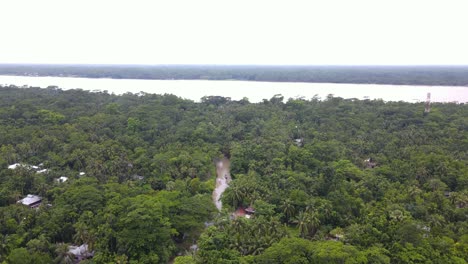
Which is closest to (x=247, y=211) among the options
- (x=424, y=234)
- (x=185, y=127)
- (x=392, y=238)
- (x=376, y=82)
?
(x=392, y=238)

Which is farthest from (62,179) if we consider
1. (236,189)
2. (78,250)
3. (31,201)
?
(236,189)

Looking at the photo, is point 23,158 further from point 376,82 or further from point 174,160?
point 376,82

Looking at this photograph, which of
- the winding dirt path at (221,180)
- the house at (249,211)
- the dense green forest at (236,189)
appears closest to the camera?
the dense green forest at (236,189)

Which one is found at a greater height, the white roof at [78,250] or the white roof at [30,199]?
the white roof at [30,199]

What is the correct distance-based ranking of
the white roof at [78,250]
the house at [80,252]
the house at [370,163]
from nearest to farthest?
the house at [80,252]
the white roof at [78,250]
the house at [370,163]

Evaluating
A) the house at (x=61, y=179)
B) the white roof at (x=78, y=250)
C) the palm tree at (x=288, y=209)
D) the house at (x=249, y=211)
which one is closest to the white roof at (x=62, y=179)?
the house at (x=61, y=179)

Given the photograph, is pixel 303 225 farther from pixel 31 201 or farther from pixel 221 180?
pixel 31 201

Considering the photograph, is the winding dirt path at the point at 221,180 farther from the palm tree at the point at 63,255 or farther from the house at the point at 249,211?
the palm tree at the point at 63,255
